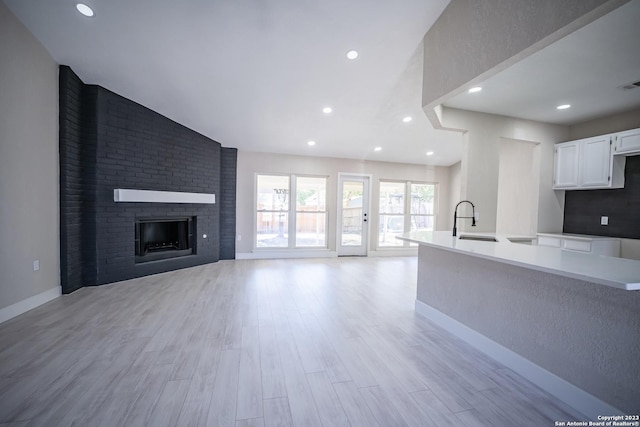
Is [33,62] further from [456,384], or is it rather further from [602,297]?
[602,297]

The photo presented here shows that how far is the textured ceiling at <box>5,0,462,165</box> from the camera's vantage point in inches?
100.0

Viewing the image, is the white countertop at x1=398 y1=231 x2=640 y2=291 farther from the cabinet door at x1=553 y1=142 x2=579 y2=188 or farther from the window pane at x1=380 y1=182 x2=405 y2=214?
the window pane at x1=380 y1=182 x2=405 y2=214

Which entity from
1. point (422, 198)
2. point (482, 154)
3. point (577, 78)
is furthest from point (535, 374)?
point (422, 198)

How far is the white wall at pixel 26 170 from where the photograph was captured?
8.31 feet

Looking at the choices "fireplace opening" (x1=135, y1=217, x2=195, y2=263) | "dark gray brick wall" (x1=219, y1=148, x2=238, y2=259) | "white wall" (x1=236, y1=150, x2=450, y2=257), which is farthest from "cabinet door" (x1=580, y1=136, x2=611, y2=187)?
"fireplace opening" (x1=135, y1=217, x2=195, y2=263)

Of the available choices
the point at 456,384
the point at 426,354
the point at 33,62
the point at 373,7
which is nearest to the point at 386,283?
the point at 426,354

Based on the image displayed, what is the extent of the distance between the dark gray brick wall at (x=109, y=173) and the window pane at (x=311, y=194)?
2.43 m

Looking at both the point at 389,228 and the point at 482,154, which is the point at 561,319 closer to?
the point at 482,154

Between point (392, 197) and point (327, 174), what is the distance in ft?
6.06

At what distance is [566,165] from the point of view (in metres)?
3.98

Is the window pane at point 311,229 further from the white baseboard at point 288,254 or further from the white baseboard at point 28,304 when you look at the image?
the white baseboard at point 28,304

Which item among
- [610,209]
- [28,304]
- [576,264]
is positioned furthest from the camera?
[610,209]

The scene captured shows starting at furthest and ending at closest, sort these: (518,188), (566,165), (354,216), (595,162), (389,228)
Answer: (389,228) → (354,216) → (518,188) → (566,165) → (595,162)

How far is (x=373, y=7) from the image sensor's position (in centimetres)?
250
